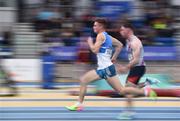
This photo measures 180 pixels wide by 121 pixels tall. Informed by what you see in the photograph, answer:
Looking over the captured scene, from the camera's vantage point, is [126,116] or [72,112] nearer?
[126,116]

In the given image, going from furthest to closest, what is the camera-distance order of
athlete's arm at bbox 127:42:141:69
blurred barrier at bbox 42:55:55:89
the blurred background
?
the blurred background → blurred barrier at bbox 42:55:55:89 → athlete's arm at bbox 127:42:141:69

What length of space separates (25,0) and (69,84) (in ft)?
20.5

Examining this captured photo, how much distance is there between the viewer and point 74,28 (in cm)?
1772

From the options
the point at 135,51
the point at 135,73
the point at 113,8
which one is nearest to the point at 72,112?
the point at 135,73

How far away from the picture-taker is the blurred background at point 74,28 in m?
16.6

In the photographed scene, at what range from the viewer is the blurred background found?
16594 millimetres

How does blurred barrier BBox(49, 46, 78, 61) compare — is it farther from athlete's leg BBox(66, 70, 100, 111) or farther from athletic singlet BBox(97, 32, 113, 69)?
athletic singlet BBox(97, 32, 113, 69)

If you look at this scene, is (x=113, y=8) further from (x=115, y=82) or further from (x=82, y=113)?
(x=115, y=82)

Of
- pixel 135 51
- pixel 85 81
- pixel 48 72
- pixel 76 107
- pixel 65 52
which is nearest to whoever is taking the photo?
pixel 135 51

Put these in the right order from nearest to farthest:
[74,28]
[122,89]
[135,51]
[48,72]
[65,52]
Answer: [135,51] → [122,89] → [48,72] → [65,52] → [74,28]

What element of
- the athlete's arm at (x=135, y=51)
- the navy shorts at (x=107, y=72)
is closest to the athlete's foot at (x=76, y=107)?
the navy shorts at (x=107, y=72)

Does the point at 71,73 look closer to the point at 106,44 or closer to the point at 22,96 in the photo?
the point at 22,96

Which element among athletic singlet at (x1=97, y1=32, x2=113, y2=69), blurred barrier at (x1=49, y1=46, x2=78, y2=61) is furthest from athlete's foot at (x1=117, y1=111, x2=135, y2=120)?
blurred barrier at (x1=49, y1=46, x2=78, y2=61)

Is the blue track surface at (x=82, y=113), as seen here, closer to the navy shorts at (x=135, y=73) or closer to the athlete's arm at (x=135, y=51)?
the navy shorts at (x=135, y=73)
